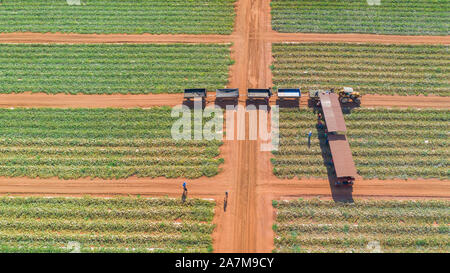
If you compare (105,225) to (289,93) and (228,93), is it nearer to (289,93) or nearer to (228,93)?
(228,93)

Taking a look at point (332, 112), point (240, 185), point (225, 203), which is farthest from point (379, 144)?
point (225, 203)

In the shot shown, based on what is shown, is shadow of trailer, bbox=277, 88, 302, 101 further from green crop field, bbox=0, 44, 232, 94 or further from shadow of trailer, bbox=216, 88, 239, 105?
green crop field, bbox=0, 44, 232, 94

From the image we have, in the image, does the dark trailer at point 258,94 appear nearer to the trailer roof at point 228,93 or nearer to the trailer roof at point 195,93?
the trailer roof at point 228,93

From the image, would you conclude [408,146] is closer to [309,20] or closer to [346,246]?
[346,246]

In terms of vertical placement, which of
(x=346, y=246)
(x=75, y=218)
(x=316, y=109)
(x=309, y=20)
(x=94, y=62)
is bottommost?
(x=346, y=246)

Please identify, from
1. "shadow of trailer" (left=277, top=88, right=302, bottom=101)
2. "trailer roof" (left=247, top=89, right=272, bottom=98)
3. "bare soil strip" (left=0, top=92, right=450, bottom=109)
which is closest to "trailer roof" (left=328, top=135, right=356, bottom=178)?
"bare soil strip" (left=0, top=92, right=450, bottom=109)

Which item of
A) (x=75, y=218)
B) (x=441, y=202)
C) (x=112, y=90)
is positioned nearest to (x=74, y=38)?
(x=112, y=90)

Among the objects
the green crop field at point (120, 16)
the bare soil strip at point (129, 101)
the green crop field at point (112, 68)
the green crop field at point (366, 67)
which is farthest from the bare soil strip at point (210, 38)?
the bare soil strip at point (129, 101)
